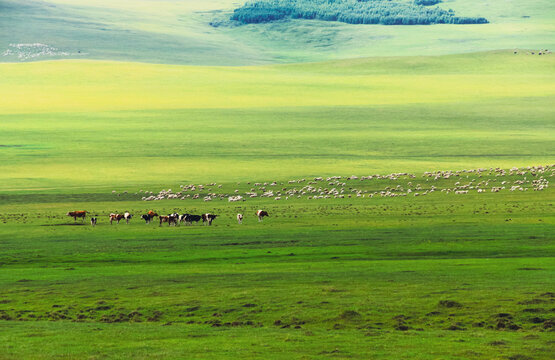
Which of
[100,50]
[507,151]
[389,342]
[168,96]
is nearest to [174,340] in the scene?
[389,342]

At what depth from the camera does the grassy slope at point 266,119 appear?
70438 mm

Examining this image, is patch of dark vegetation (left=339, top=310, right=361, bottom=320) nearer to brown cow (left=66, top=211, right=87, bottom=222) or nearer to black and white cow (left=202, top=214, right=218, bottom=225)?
black and white cow (left=202, top=214, right=218, bottom=225)

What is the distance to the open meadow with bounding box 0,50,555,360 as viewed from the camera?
65.6 ft

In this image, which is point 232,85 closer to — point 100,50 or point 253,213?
point 100,50

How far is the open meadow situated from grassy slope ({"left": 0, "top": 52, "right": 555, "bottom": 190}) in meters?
0.41

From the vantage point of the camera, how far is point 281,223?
135 feet

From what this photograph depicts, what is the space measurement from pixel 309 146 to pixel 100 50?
98.9 meters

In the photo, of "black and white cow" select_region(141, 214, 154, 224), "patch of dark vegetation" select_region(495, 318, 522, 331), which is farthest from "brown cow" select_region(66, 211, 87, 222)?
"patch of dark vegetation" select_region(495, 318, 522, 331)

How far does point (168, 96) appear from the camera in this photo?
114562mm

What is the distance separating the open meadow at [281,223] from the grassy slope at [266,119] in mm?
408

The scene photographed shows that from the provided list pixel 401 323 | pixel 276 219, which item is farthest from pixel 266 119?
pixel 401 323

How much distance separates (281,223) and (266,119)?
5642cm

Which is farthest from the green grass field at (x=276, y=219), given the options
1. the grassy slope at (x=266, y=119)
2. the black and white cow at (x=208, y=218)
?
the black and white cow at (x=208, y=218)

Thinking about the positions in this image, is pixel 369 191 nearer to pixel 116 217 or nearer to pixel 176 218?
pixel 176 218
